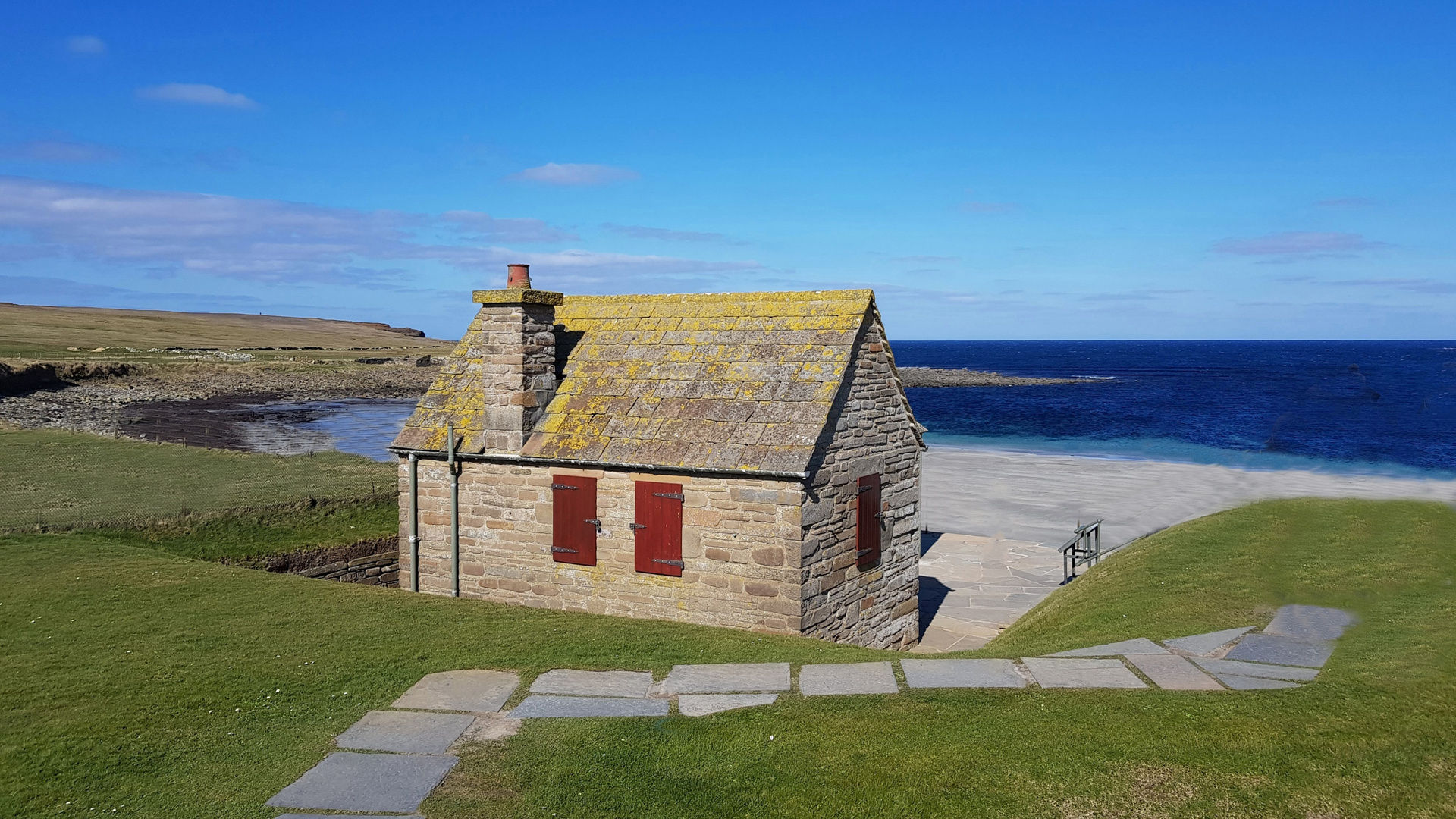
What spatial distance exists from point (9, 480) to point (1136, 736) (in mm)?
25409

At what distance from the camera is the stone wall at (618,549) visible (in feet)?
44.3

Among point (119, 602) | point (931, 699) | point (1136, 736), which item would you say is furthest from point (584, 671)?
point (119, 602)

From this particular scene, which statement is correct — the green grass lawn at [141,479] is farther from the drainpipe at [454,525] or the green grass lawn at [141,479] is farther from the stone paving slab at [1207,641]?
the stone paving slab at [1207,641]

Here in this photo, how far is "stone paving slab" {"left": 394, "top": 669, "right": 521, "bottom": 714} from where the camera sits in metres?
9.35

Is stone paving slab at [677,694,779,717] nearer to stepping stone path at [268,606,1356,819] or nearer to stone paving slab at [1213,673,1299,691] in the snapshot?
stepping stone path at [268,606,1356,819]

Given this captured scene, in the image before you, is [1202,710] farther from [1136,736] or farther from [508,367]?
[508,367]

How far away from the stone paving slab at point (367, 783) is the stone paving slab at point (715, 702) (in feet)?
7.67

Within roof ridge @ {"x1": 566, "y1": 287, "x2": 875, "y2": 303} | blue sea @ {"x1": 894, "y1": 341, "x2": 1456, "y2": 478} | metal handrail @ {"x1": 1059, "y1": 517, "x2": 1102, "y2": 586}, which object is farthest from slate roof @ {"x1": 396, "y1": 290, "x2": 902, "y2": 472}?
blue sea @ {"x1": 894, "y1": 341, "x2": 1456, "y2": 478}

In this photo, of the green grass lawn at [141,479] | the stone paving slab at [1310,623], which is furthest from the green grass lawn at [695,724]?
the green grass lawn at [141,479]

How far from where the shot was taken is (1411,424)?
72312 mm

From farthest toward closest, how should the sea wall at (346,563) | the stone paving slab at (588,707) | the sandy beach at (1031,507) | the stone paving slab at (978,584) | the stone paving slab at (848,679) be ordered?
1. the sandy beach at (1031,507)
2. the sea wall at (346,563)
3. the stone paving slab at (978,584)
4. the stone paving slab at (848,679)
5. the stone paving slab at (588,707)

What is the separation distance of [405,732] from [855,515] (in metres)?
8.02

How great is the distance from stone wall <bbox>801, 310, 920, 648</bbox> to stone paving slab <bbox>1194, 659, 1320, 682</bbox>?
5.37 metres

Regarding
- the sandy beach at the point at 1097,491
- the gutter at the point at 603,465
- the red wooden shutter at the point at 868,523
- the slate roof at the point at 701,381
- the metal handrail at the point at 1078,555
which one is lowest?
the sandy beach at the point at 1097,491
